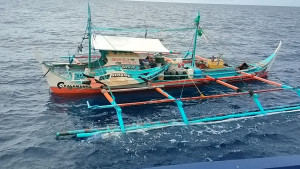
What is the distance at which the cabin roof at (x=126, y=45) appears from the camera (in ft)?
66.4

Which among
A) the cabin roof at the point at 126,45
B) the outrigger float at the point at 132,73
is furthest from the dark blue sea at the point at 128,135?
the cabin roof at the point at 126,45

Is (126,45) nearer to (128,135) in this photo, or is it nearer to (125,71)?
(125,71)

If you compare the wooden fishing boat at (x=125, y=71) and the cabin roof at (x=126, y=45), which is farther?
the cabin roof at (x=126, y=45)

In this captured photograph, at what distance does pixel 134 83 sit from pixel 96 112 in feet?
12.9

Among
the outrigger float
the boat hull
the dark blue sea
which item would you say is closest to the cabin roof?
the outrigger float

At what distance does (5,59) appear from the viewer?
30.6 m

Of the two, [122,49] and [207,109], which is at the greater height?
[122,49]

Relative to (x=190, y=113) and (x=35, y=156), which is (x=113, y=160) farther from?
(x=190, y=113)

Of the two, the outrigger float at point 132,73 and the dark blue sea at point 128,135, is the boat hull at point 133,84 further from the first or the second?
the dark blue sea at point 128,135

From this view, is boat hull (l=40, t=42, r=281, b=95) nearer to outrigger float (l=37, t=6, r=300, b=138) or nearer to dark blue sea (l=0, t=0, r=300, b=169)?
outrigger float (l=37, t=6, r=300, b=138)

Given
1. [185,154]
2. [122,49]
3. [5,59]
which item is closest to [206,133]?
[185,154]

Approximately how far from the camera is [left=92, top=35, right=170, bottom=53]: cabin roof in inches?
797

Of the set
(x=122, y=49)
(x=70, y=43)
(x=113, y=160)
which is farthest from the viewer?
(x=70, y=43)

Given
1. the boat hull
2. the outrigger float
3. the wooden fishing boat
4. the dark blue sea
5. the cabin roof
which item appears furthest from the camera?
the cabin roof
